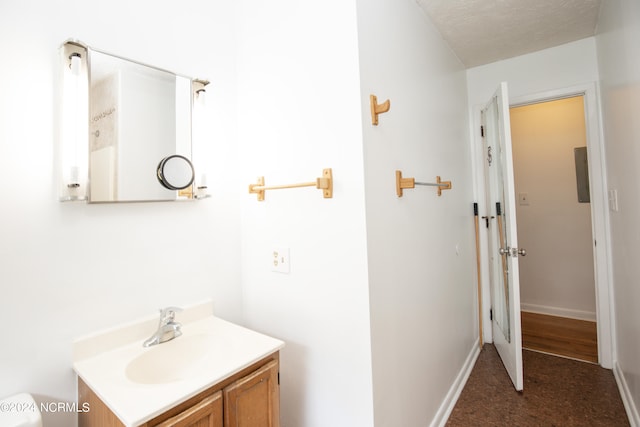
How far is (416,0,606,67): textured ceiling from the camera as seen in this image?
6.10 feet

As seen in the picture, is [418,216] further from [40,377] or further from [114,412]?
[40,377]

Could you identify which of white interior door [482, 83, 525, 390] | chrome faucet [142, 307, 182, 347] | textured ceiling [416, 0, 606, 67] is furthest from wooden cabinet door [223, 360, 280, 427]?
textured ceiling [416, 0, 606, 67]

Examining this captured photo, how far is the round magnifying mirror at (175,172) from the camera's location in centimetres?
133

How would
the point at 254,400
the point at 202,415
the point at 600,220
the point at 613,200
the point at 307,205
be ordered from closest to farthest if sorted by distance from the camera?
1. the point at 202,415
2. the point at 254,400
3. the point at 307,205
4. the point at 613,200
5. the point at 600,220

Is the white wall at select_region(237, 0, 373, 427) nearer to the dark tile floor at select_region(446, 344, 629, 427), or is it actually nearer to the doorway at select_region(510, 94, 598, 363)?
the dark tile floor at select_region(446, 344, 629, 427)

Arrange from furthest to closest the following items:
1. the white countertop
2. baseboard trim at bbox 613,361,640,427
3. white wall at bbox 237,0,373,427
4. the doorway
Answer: the doorway, baseboard trim at bbox 613,361,640,427, white wall at bbox 237,0,373,427, the white countertop

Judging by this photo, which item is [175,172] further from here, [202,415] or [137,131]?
[202,415]

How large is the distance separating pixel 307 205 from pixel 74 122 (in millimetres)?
922

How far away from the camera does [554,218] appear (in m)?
3.34

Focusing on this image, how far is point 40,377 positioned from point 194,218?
2.53 feet

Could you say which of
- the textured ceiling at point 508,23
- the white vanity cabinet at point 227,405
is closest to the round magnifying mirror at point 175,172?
the white vanity cabinet at point 227,405

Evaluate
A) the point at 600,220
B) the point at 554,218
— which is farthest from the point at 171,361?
the point at 554,218

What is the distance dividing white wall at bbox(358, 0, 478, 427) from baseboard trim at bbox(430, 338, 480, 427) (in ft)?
0.09

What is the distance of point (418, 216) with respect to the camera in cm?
167
